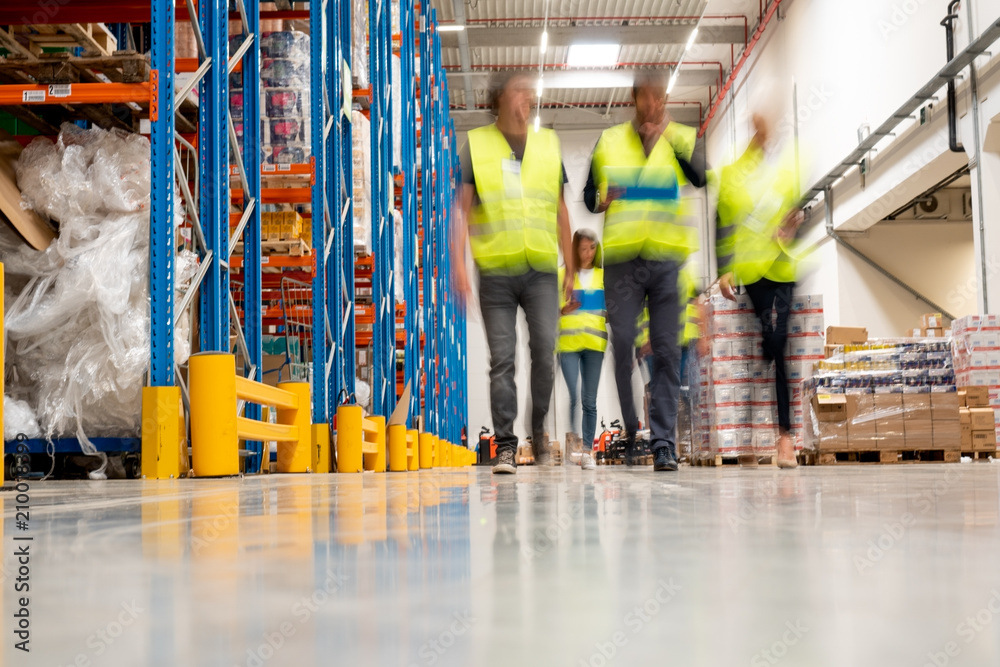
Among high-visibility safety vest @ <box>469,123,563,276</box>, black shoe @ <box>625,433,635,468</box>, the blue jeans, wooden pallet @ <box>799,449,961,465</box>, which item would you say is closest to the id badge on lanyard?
high-visibility safety vest @ <box>469,123,563,276</box>

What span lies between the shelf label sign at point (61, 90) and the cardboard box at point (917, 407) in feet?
21.9

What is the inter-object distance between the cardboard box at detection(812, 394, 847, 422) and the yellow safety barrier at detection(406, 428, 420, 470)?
3.93 meters

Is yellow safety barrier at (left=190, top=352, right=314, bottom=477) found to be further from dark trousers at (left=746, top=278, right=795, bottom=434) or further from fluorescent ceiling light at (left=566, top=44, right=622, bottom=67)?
fluorescent ceiling light at (left=566, top=44, right=622, bottom=67)

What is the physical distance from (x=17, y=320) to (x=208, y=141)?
1246 millimetres

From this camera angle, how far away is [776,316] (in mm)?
6211

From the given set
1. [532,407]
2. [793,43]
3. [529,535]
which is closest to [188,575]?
[529,535]

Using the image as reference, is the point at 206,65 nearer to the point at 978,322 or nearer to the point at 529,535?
the point at 529,535

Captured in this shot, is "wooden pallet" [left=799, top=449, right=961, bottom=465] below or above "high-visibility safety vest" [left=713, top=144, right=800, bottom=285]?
below

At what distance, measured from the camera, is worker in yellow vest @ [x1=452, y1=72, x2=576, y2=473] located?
4898mm

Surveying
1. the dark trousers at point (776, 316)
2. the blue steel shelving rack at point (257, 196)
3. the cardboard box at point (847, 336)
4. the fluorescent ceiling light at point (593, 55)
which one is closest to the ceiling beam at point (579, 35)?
the fluorescent ceiling light at point (593, 55)

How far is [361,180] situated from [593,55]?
538 inches

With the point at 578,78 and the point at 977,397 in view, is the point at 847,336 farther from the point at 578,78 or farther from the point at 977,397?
the point at 578,78

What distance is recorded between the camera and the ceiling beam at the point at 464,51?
17641 millimetres

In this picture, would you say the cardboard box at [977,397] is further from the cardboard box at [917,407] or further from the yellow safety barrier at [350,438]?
the yellow safety barrier at [350,438]
